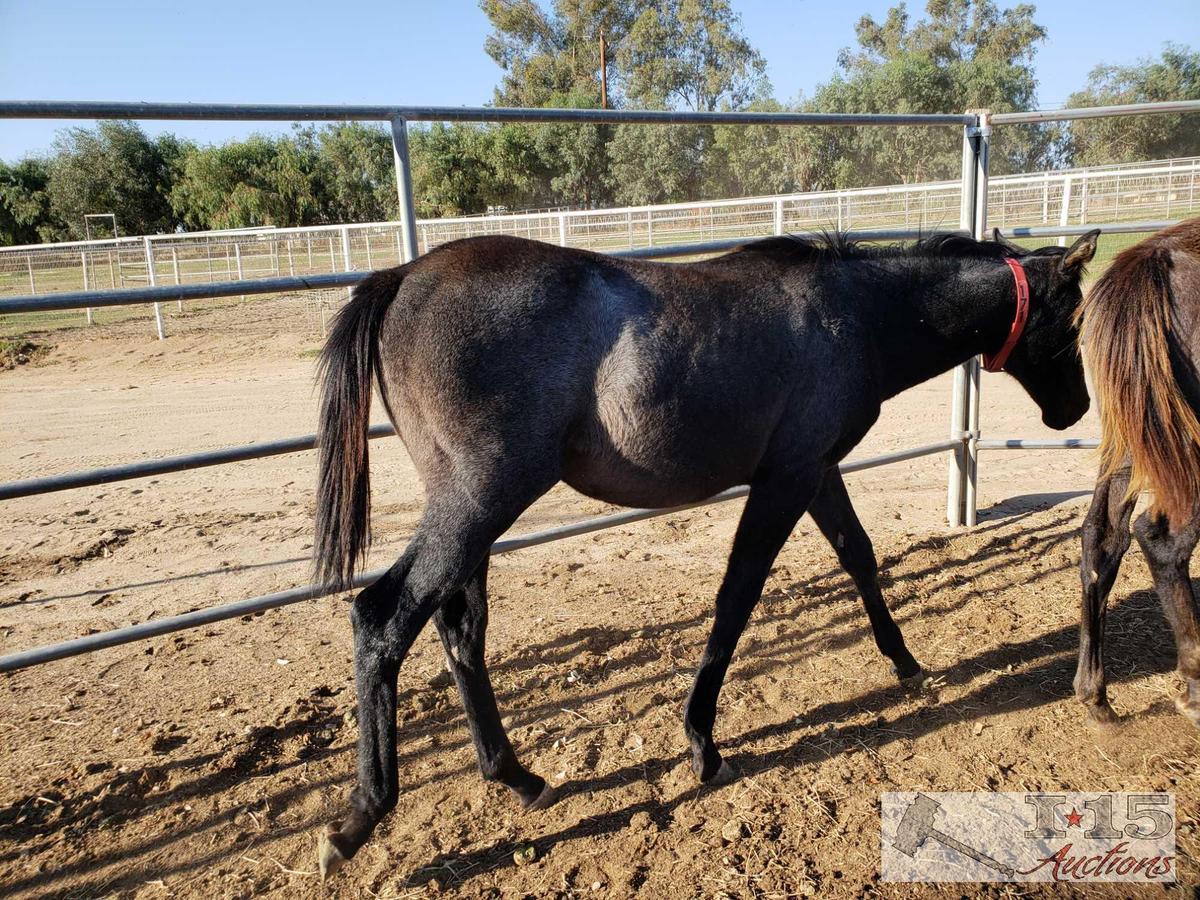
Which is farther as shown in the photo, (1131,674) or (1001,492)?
(1001,492)

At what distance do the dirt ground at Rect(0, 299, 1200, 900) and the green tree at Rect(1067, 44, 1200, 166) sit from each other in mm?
35230

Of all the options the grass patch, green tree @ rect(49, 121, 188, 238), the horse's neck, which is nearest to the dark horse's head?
the horse's neck

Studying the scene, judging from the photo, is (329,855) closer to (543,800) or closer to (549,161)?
(543,800)

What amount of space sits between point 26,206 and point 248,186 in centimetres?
952

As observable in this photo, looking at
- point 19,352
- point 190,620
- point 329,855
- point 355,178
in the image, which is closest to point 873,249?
point 329,855

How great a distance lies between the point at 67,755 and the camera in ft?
8.82

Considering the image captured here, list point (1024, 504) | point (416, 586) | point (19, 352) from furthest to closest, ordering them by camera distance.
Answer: point (19, 352)
point (1024, 504)
point (416, 586)

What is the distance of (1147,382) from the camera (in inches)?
95.6

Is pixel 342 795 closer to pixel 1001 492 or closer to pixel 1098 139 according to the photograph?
pixel 1001 492

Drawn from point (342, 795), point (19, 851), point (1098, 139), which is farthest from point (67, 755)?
point (1098, 139)

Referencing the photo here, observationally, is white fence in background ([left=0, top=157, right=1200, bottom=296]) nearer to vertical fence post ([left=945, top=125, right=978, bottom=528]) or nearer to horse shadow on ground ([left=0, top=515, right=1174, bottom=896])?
vertical fence post ([left=945, top=125, right=978, bottom=528])

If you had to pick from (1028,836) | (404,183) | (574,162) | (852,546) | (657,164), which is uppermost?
(574,162)

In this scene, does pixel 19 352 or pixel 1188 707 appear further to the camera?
pixel 19 352

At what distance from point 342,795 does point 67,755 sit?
1.06m
